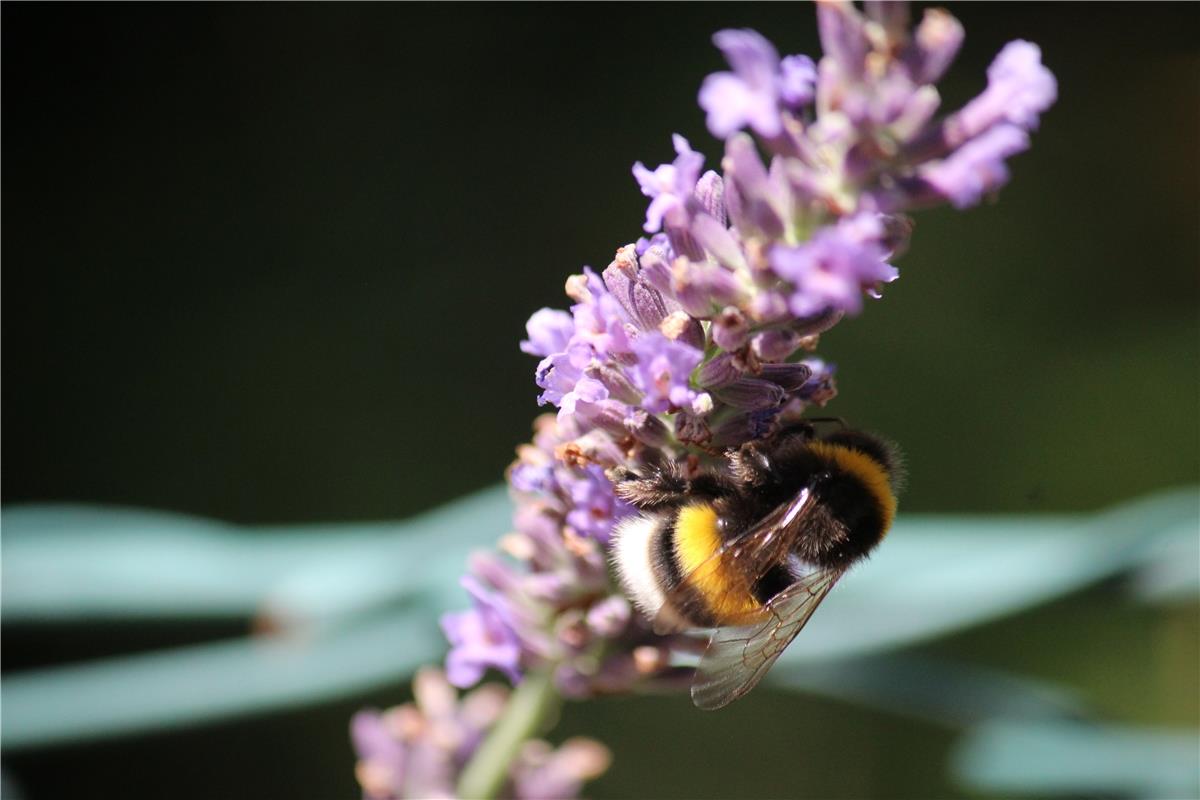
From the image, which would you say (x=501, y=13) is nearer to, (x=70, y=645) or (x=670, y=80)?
(x=670, y=80)

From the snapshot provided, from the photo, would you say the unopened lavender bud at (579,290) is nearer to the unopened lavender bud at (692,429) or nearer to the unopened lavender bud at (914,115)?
the unopened lavender bud at (692,429)

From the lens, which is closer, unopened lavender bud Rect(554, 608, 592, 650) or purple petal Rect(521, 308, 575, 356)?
purple petal Rect(521, 308, 575, 356)

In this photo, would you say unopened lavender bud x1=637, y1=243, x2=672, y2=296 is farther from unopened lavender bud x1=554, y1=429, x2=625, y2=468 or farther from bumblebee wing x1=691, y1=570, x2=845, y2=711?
bumblebee wing x1=691, y1=570, x2=845, y2=711

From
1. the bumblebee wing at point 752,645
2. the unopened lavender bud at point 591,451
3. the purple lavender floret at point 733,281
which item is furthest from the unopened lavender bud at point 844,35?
the bumblebee wing at point 752,645

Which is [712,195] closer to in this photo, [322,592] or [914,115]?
[914,115]

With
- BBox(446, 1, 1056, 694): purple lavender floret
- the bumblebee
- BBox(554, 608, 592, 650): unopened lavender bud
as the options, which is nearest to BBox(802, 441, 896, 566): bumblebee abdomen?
the bumblebee

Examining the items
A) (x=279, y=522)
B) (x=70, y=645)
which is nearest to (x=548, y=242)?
(x=279, y=522)
